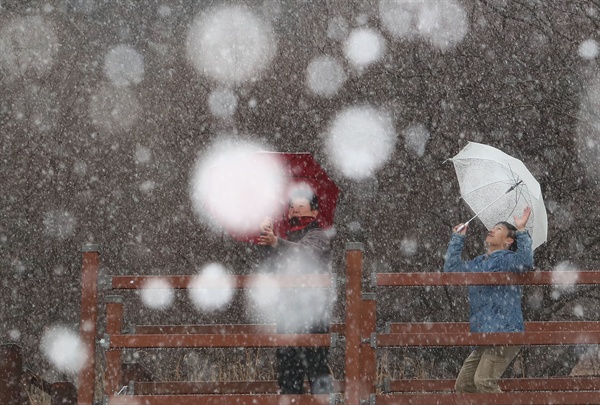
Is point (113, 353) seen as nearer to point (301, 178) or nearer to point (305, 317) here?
point (305, 317)

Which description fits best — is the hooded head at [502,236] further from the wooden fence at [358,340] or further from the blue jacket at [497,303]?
the wooden fence at [358,340]

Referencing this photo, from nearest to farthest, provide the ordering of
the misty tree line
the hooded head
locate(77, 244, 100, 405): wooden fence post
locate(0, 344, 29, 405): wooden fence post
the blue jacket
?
locate(77, 244, 100, 405): wooden fence post → the blue jacket → the hooded head → locate(0, 344, 29, 405): wooden fence post → the misty tree line

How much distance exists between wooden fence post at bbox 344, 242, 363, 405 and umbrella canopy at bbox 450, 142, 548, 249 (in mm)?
1284

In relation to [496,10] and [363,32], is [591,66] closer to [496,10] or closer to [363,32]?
[496,10]

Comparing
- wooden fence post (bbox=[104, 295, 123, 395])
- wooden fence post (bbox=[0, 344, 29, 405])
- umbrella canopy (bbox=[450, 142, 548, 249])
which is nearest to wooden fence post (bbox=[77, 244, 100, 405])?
wooden fence post (bbox=[104, 295, 123, 395])

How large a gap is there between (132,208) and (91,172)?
0.65 m

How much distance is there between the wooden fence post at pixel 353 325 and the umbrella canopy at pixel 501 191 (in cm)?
128

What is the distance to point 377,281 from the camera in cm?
488

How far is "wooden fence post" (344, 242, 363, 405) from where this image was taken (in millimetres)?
4750

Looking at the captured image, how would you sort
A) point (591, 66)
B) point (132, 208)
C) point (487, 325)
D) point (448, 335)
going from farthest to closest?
1. point (132, 208)
2. point (591, 66)
3. point (487, 325)
4. point (448, 335)

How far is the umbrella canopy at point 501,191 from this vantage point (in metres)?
5.79

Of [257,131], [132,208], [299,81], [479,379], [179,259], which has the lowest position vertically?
[479,379]

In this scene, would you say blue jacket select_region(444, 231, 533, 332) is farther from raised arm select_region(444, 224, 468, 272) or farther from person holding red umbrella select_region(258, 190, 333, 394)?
person holding red umbrella select_region(258, 190, 333, 394)

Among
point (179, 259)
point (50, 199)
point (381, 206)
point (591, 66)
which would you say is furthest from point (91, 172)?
point (591, 66)
